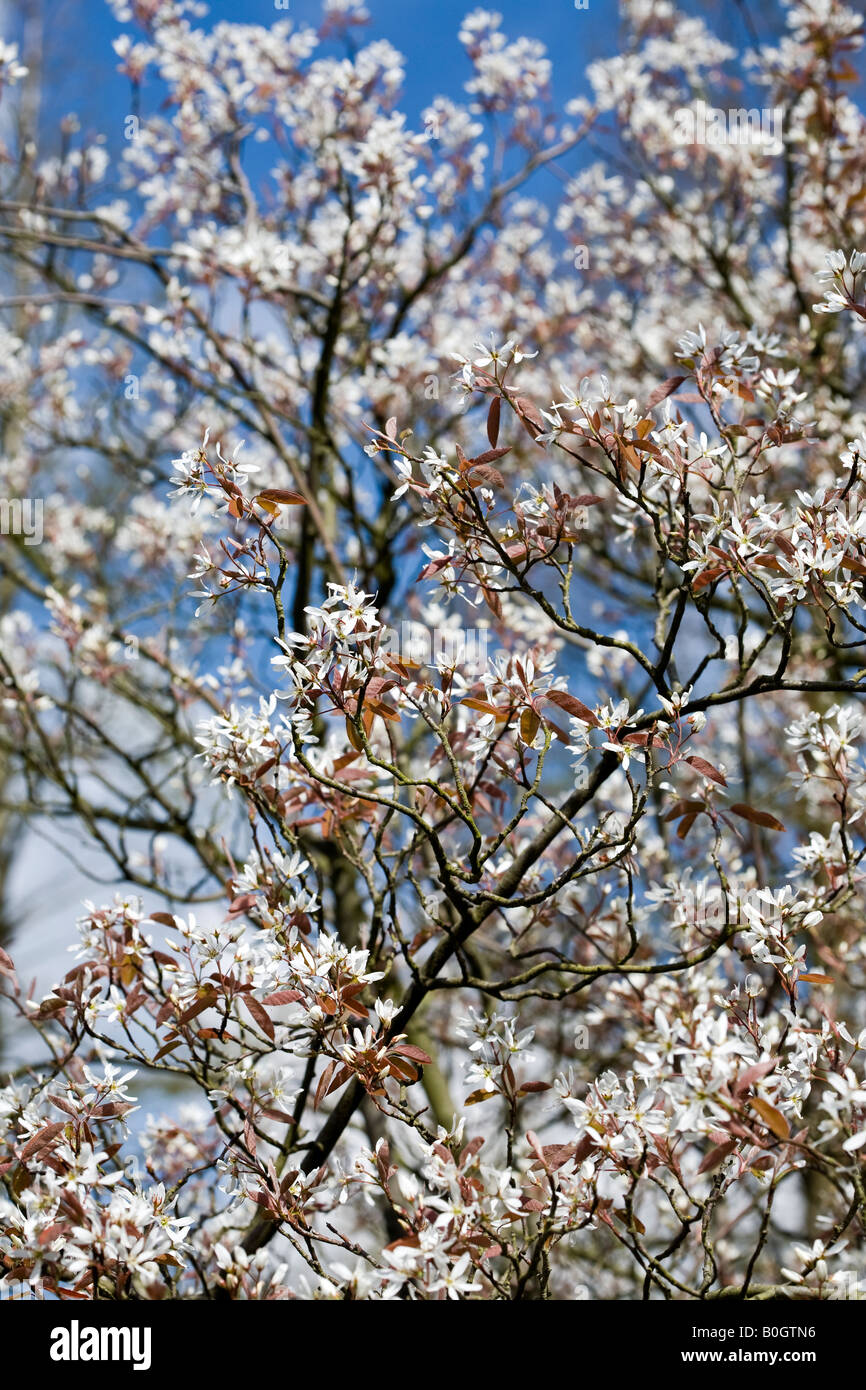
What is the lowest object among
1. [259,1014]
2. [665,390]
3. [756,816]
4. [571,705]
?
[259,1014]

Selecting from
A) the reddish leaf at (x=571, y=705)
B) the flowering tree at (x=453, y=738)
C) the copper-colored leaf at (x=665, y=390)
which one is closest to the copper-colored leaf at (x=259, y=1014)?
the flowering tree at (x=453, y=738)

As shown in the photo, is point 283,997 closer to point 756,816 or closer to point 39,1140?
point 39,1140

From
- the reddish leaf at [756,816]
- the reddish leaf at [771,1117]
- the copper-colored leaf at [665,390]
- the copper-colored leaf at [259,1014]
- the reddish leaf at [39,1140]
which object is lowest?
the reddish leaf at [771,1117]

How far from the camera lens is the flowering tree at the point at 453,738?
1.64 metres

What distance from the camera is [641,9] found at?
6.00 metres

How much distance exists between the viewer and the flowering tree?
5.37 feet

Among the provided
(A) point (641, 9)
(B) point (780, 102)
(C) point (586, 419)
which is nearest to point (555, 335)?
(B) point (780, 102)

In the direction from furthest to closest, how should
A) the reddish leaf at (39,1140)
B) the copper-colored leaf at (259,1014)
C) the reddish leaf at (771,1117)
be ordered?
the copper-colored leaf at (259,1014) < the reddish leaf at (39,1140) < the reddish leaf at (771,1117)

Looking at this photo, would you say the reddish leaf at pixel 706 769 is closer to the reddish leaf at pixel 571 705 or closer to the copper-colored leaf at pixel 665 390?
the reddish leaf at pixel 571 705

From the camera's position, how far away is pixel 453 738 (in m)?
2.32

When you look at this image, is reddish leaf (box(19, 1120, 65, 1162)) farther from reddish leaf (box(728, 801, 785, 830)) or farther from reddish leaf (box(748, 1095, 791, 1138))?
reddish leaf (box(728, 801, 785, 830))

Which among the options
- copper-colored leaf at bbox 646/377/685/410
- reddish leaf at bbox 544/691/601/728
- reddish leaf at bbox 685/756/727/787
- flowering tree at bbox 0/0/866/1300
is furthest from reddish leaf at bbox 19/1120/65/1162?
copper-colored leaf at bbox 646/377/685/410

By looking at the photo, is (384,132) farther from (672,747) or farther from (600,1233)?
(600,1233)

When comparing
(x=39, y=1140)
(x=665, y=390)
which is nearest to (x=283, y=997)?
(x=39, y=1140)
